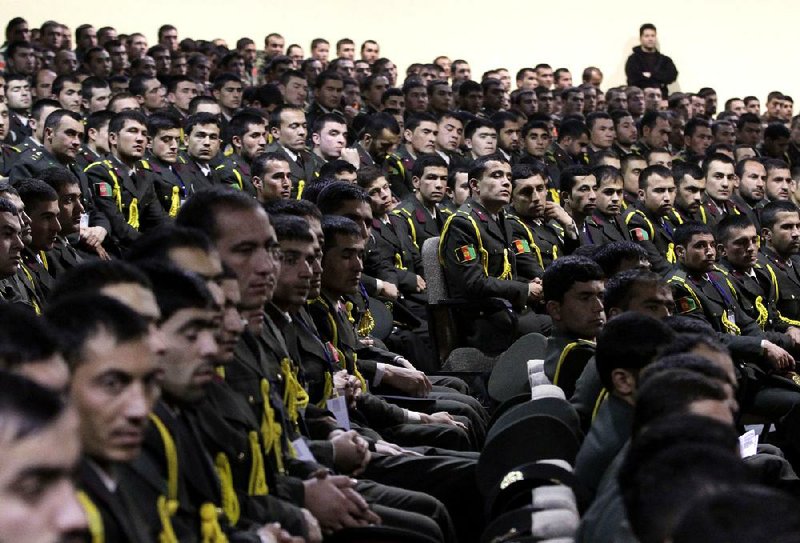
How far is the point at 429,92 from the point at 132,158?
344 cm

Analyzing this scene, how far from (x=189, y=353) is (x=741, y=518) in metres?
1.02

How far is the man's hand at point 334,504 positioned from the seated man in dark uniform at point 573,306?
104 centimetres

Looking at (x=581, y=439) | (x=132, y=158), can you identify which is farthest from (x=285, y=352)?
(x=132, y=158)

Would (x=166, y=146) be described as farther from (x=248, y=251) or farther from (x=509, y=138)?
(x=248, y=251)

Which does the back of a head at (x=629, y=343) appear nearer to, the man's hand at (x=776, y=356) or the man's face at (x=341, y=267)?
the man's face at (x=341, y=267)

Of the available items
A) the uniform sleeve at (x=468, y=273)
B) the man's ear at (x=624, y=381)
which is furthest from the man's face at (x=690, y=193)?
the man's ear at (x=624, y=381)

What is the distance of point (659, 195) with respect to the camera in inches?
258

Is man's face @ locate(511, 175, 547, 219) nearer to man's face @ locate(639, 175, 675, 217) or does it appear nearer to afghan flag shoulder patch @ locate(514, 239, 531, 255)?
afghan flag shoulder patch @ locate(514, 239, 531, 255)

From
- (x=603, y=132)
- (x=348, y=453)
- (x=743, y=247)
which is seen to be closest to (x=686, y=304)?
(x=743, y=247)

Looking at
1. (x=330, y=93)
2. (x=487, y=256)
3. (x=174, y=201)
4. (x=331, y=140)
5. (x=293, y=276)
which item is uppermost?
(x=330, y=93)

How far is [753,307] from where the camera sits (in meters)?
5.04

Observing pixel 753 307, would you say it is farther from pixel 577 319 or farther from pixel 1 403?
pixel 1 403

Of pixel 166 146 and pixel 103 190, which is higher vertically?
pixel 166 146

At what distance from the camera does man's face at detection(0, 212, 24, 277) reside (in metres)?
3.59
